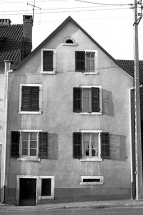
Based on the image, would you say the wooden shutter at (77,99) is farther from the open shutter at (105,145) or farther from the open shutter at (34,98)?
the open shutter at (34,98)

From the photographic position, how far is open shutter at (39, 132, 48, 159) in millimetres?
22097

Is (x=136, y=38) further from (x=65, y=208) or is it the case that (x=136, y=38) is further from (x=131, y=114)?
(x=65, y=208)

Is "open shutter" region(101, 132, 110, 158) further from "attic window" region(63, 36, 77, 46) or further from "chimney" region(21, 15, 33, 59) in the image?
"chimney" region(21, 15, 33, 59)

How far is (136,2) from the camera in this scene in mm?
21984

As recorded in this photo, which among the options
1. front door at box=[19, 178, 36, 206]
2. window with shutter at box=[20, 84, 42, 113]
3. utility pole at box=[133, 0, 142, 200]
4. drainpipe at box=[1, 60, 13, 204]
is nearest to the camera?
utility pole at box=[133, 0, 142, 200]

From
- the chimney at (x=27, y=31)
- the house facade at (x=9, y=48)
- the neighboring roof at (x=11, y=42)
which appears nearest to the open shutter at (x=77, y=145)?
the house facade at (x=9, y=48)

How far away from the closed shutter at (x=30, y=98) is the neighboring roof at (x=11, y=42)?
2.06m

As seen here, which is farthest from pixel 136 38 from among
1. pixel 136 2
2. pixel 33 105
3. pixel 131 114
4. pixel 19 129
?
pixel 19 129

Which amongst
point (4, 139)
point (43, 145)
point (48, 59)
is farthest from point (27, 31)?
point (43, 145)

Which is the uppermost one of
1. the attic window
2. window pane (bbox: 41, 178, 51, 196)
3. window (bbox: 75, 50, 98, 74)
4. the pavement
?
the attic window

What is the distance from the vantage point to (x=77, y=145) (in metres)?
22.3

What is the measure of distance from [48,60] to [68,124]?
14.6 ft

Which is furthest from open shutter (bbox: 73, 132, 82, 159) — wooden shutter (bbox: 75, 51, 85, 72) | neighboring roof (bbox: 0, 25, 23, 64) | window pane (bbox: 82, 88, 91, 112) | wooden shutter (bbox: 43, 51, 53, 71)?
neighboring roof (bbox: 0, 25, 23, 64)

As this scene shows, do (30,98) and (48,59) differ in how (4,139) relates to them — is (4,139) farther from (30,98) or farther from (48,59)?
(48,59)
